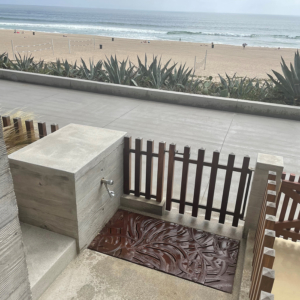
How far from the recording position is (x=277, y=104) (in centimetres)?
834

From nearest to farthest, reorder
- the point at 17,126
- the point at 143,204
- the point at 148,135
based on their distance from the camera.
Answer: the point at 143,204
the point at 17,126
the point at 148,135

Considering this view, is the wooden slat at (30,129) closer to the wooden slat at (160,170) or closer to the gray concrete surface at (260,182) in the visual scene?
the wooden slat at (160,170)

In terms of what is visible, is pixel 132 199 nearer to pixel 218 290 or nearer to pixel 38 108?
pixel 218 290

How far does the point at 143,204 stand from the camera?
12.8ft

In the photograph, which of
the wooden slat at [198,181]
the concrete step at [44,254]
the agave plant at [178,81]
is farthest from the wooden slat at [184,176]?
the agave plant at [178,81]

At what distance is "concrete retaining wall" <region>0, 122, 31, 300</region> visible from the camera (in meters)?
1.46

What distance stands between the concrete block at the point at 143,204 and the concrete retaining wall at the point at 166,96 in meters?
5.42

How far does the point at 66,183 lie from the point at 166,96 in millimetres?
6616

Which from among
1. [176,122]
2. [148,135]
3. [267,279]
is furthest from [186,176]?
→ [176,122]

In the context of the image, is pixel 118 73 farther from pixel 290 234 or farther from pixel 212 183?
pixel 290 234

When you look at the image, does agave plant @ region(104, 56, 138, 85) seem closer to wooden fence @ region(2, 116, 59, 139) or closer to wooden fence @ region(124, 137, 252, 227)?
wooden fence @ region(2, 116, 59, 139)

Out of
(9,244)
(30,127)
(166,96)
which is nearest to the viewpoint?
(9,244)

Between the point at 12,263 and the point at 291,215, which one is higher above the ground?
the point at 12,263

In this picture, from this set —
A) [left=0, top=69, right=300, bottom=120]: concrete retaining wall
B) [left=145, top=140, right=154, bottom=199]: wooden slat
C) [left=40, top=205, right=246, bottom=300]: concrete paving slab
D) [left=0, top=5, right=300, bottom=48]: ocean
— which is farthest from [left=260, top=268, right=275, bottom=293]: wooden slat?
[left=0, top=5, right=300, bottom=48]: ocean
